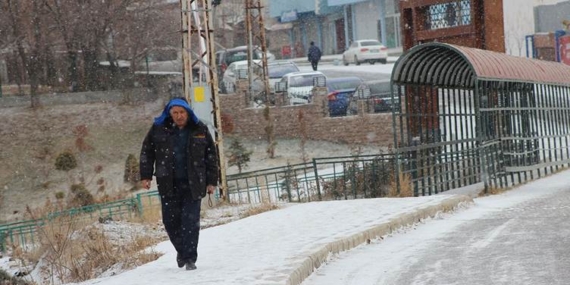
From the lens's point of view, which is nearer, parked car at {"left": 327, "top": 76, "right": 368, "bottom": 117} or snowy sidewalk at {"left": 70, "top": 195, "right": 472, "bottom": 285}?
snowy sidewalk at {"left": 70, "top": 195, "right": 472, "bottom": 285}

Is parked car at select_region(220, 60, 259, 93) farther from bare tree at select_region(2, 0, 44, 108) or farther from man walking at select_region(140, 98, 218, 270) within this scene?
man walking at select_region(140, 98, 218, 270)

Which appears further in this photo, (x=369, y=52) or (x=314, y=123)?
(x=369, y=52)

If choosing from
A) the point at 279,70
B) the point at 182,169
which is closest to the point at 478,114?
the point at 182,169

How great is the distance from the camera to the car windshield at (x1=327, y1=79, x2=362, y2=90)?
47.6 metres

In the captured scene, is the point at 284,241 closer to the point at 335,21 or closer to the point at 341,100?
the point at 341,100

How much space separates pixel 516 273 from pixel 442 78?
16.3 meters

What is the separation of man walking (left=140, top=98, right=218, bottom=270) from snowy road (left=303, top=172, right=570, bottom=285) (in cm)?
132

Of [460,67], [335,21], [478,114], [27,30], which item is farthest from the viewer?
[335,21]

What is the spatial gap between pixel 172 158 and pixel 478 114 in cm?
1365

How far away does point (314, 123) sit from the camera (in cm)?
4456

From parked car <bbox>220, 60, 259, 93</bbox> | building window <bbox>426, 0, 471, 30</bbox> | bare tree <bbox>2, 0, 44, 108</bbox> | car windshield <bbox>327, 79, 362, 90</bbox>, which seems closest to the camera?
building window <bbox>426, 0, 471, 30</bbox>

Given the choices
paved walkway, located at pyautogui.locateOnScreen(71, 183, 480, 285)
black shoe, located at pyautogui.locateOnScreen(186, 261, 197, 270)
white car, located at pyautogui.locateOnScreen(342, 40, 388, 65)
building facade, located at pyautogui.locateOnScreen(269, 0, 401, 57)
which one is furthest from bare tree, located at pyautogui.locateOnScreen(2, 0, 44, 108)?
black shoe, located at pyautogui.locateOnScreen(186, 261, 197, 270)

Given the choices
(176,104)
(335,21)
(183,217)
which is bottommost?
(183,217)

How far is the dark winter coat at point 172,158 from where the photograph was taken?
1109 centimetres
